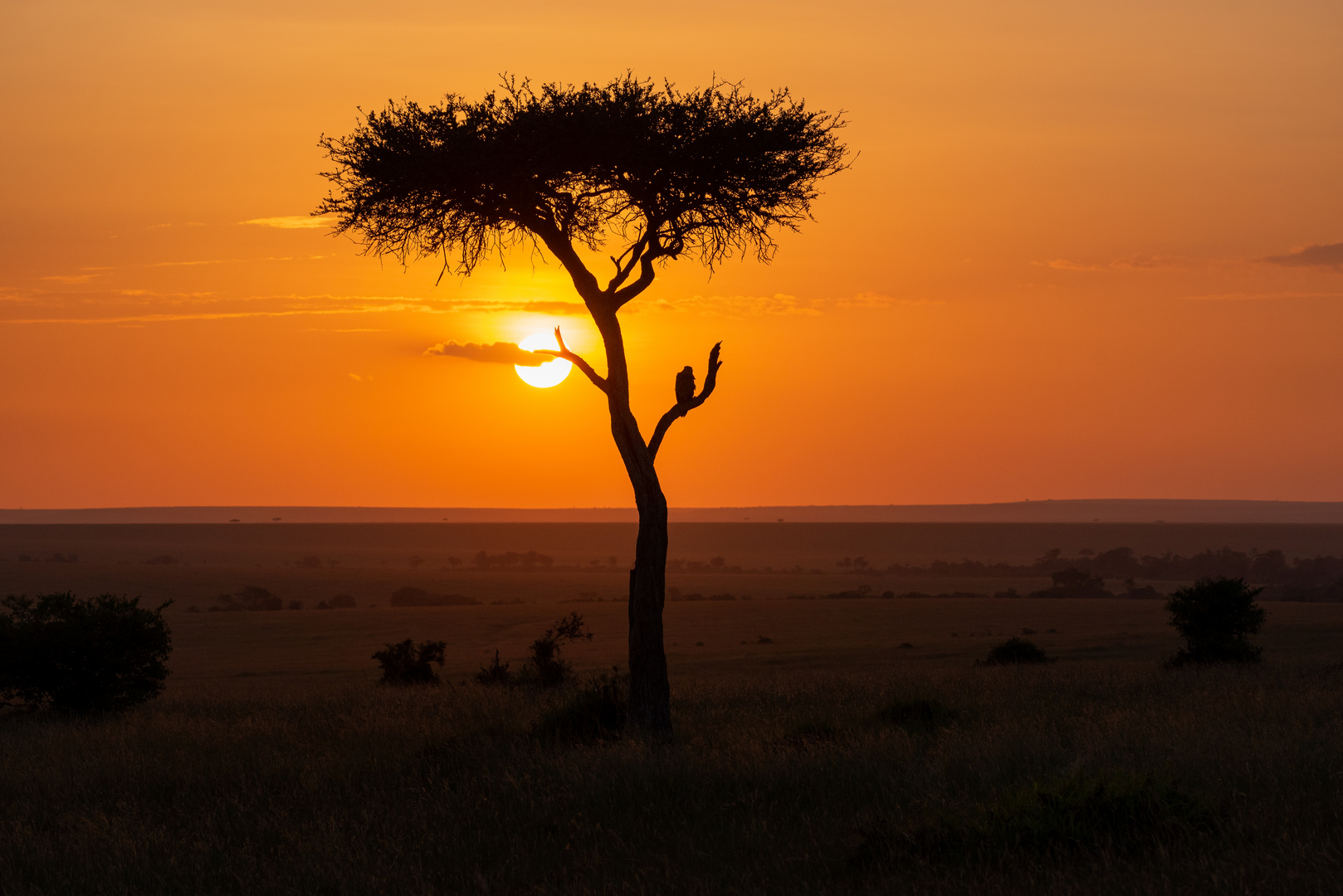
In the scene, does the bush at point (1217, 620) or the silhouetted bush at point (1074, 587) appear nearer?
the bush at point (1217, 620)

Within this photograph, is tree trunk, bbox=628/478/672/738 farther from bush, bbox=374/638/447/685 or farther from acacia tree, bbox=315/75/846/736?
bush, bbox=374/638/447/685

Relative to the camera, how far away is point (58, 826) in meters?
10.4

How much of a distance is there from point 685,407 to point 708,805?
19.9ft

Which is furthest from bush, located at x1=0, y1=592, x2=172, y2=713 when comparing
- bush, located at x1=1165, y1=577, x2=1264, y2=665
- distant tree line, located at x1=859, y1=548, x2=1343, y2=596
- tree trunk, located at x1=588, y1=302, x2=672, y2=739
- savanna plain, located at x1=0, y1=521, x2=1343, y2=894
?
distant tree line, located at x1=859, y1=548, x2=1343, y2=596

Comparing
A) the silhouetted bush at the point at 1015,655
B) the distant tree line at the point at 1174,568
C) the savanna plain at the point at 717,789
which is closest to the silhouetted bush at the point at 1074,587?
the distant tree line at the point at 1174,568

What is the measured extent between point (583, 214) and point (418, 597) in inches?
3089

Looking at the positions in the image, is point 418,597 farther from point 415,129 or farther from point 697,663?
point 415,129

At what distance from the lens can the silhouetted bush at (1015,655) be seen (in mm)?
31130

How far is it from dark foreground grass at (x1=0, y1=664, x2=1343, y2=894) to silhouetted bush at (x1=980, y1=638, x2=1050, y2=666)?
15.0 metres

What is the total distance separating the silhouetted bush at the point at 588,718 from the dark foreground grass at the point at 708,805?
0.25ft

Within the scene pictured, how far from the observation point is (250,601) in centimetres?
8575

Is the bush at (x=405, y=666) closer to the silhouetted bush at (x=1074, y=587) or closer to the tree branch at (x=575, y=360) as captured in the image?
the tree branch at (x=575, y=360)

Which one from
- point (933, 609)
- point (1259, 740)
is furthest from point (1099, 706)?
point (933, 609)

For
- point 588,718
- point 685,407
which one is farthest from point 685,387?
point 588,718
